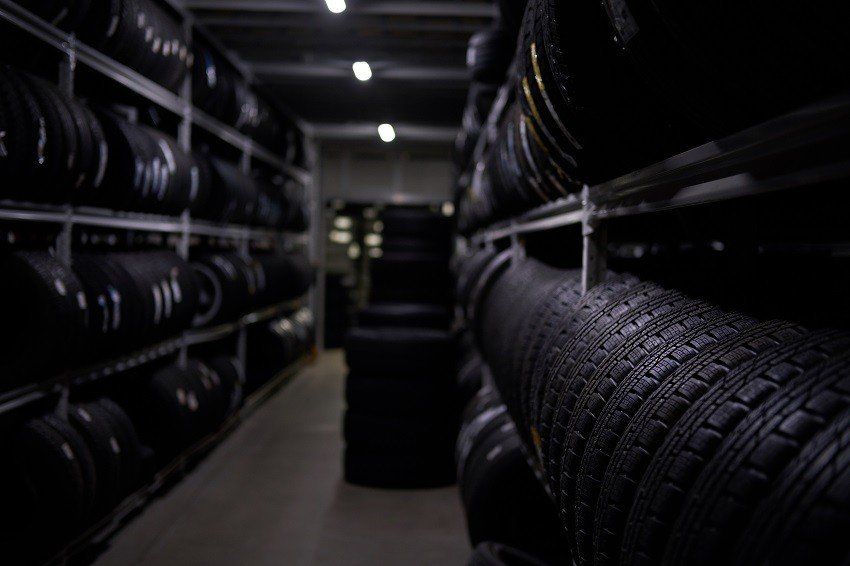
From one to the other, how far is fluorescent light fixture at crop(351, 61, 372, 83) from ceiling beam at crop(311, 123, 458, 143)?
3108 millimetres

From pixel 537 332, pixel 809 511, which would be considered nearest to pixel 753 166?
pixel 809 511

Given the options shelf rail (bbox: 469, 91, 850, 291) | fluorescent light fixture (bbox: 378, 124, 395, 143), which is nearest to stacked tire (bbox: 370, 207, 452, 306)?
fluorescent light fixture (bbox: 378, 124, 395, 143)

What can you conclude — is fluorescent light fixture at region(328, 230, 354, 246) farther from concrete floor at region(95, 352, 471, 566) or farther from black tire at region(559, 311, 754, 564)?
black tire at region(559, 311, 754, 564)

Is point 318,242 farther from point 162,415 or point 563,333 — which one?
point 563,333

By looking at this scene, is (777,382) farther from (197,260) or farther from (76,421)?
(197,260)

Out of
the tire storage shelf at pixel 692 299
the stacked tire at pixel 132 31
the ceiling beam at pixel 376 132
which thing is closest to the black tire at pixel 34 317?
the stacked tire at pixel 132 31

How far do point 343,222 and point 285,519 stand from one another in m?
7.94

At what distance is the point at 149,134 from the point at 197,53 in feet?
4.33

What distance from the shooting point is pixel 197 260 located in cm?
580

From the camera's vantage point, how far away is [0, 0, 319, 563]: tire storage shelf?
3033 millimetres

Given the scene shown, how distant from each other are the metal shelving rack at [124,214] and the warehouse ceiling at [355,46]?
1.02 feet

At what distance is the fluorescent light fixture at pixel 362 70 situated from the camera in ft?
21.7

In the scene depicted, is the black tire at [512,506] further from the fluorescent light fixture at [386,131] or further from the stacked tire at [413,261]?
the fluorescent light fixture at [386,131]

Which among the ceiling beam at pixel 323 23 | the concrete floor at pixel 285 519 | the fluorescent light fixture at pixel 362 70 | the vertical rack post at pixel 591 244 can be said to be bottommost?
the concrete floor at pixel 285 519
